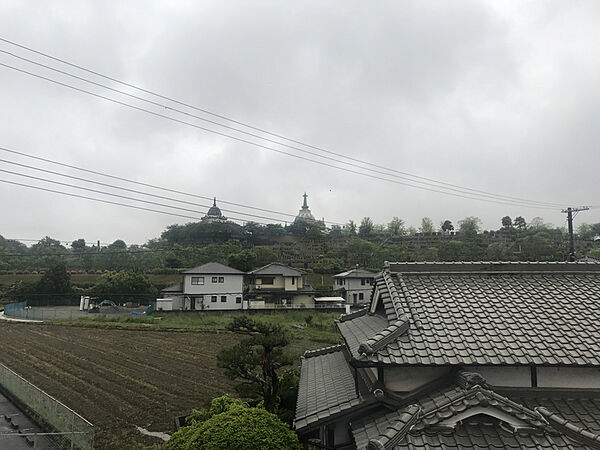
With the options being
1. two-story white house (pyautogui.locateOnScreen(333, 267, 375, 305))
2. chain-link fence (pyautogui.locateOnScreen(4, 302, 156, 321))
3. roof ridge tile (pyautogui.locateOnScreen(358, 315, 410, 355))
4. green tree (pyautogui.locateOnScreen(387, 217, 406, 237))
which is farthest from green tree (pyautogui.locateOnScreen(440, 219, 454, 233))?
roof ridge tile (pyautogui.locateOnScreen(358, 315, 410, 355))

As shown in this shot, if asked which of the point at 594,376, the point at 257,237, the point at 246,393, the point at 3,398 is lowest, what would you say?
the point at 3,398

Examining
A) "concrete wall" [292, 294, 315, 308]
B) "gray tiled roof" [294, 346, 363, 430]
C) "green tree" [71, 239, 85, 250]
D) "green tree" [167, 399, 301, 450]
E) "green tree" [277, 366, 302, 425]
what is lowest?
"green tree" [277, 366, 302, 425]

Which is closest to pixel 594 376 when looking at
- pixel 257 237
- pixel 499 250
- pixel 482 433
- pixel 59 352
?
pixel 482 433

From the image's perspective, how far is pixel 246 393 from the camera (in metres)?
11.4

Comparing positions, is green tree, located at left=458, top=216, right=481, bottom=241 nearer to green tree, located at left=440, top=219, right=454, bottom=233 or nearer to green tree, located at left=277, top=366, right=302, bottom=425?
green tree, located at left=440, top=219, right=454, bottom=233

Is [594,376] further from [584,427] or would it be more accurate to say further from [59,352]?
[59,352]

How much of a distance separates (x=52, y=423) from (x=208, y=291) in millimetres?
32181

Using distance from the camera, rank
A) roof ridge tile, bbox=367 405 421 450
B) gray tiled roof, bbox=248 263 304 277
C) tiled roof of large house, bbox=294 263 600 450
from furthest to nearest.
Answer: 1. gray tiled roof, bbox=248 263 304 277
2. tiled roof of large house, bbox=294 263 600 450
3. roof ridge tile, bbox=367 405 421 450

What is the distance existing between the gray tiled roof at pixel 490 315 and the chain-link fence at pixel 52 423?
716 centimetres

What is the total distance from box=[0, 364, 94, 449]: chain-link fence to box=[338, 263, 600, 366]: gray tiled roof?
7158mm

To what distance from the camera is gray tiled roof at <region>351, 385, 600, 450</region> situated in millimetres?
4605

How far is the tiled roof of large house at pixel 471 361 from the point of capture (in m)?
4.79

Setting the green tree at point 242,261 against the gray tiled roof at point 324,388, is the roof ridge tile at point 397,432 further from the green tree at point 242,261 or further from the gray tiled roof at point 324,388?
the green tree at point 242,261

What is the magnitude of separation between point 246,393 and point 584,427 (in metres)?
8.54
